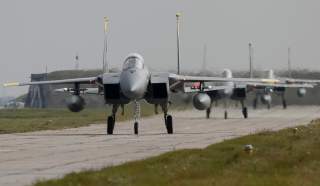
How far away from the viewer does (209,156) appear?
1878cm

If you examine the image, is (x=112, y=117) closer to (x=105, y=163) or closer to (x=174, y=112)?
(x=105, y=163)

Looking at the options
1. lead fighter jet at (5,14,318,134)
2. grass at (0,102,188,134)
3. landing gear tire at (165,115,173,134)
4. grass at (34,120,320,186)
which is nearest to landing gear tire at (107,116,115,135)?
lead fighter jet at (5,14,318,134)

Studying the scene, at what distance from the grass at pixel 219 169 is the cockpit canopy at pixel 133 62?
12.7m

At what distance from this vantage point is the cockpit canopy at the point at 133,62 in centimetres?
3366

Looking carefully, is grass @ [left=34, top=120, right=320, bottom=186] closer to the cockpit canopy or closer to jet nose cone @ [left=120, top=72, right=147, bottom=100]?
jet nose cone @ [left=120, top=72, right=147, bottom=100]

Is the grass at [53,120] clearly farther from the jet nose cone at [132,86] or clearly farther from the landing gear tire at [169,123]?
the landing gear tire at [169,123]

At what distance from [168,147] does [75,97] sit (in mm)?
13073

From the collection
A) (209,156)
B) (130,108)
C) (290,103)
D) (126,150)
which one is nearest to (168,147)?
(126,150)

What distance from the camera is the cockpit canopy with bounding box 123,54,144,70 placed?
33.7 meters

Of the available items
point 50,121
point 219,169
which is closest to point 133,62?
point 219,169

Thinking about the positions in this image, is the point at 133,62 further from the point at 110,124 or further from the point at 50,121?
the point at 50,121

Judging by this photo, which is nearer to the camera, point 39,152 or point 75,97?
point 39,152

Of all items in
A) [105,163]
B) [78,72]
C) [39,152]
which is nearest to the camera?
[105,163]

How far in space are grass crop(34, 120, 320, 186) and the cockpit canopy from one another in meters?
12.7
